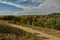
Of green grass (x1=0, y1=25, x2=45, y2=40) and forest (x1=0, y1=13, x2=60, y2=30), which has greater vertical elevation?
forest (x1=0, y1=13, x2=60, y2=30)

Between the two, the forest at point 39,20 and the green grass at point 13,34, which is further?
the forest at point 39,20

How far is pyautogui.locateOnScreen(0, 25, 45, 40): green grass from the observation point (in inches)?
118

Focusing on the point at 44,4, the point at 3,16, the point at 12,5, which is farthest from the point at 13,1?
the point at 44,4

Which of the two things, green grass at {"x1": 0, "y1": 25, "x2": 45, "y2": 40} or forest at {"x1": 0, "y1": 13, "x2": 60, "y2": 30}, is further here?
forest at {"x1": 0, "y1": 13, "x2": 60, "y2": 30}

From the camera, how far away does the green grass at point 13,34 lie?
3.01 meters

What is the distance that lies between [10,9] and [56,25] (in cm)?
91

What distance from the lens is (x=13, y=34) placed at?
3.06 m

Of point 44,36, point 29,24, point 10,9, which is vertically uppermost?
point 10,9

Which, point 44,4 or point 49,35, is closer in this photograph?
point 49,35

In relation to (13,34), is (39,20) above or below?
above

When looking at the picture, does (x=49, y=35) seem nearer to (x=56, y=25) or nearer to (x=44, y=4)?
(x=56, y=25)

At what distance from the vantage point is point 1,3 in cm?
314

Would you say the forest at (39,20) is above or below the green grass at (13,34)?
above

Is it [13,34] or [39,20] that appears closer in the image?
[13,34]
